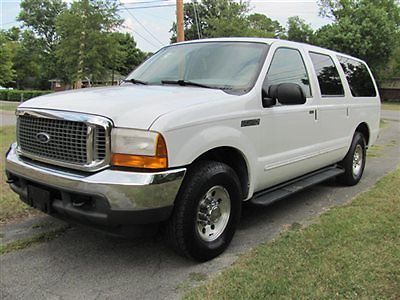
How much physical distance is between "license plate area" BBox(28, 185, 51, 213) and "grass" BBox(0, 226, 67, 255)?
62cm

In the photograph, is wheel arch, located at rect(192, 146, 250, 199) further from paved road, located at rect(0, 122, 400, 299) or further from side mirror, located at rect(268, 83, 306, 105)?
side mirror, located at rect(268, 83, 306, 105)

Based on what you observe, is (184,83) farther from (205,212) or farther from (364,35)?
(364,35)

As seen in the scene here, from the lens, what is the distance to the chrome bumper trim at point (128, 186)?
9.92 ft

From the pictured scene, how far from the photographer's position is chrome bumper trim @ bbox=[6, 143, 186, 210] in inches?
119

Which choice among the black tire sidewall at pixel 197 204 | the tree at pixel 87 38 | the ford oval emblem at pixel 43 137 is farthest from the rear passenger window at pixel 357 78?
the tree at pixel 87 38

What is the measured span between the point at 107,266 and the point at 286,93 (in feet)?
7.38

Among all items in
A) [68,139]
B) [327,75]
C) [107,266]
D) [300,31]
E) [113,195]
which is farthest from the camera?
[300,31]

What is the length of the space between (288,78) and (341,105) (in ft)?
4.65

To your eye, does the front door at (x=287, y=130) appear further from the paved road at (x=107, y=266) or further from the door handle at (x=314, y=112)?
the paved road at (x=107, y=266)

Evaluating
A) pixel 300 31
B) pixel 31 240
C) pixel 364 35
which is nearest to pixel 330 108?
pixel 31 240

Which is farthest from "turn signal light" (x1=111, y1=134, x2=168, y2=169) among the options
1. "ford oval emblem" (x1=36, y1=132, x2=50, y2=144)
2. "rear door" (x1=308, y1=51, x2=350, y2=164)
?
"rear door" (x1=308, y1=51, x2=350, y2=164)

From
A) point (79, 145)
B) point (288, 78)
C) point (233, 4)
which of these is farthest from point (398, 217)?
point (233, 4)

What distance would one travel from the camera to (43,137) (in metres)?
3.42

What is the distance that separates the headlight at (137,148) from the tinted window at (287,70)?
1595mm
